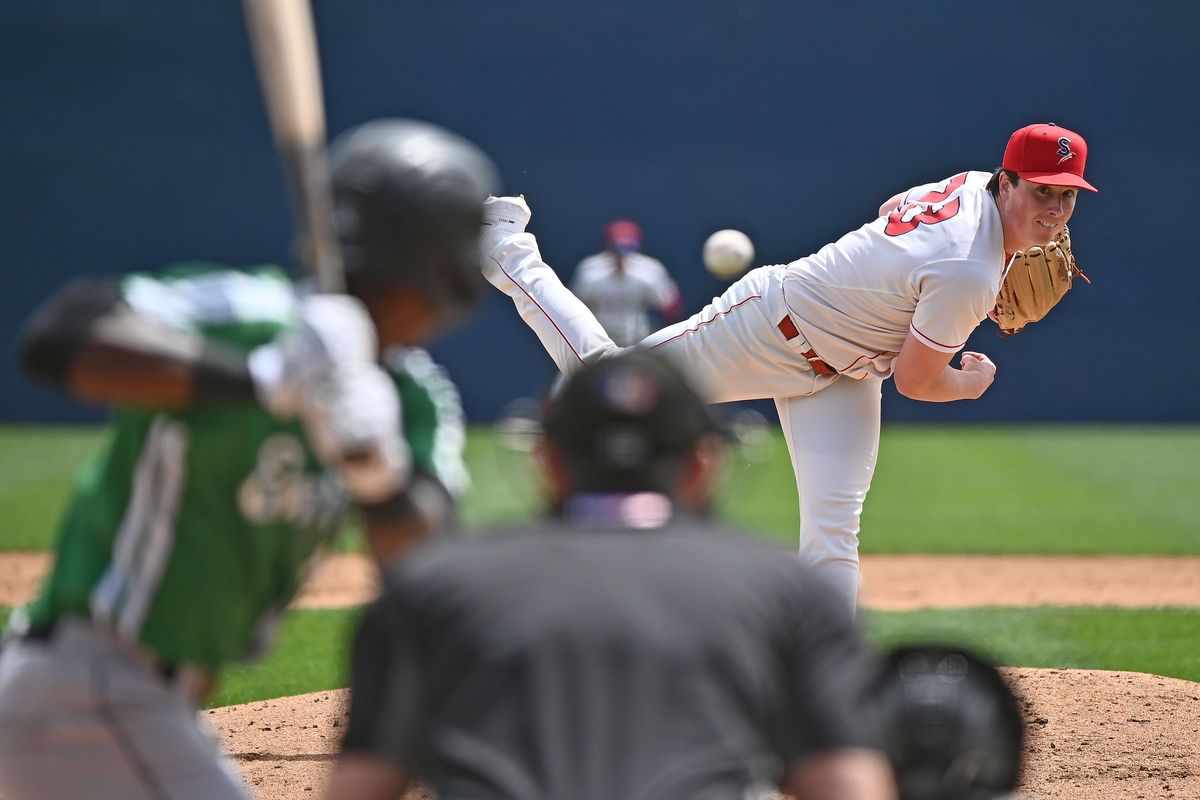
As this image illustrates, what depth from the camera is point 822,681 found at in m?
1.75

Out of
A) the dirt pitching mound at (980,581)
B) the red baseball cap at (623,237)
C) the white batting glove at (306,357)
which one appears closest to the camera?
the white batting glove at (306,357)

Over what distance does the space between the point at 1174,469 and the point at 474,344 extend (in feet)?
23.1

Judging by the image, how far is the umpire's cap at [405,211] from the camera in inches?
84.3

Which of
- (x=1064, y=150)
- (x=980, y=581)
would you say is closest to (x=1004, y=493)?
(x=980, y=581)

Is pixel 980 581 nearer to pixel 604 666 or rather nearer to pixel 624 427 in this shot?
pixel 624 427

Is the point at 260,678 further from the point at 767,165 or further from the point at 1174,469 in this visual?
the point at 767,165

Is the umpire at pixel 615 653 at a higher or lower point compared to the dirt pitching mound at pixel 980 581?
higher

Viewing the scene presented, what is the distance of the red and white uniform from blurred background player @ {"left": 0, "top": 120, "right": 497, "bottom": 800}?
2.44 m

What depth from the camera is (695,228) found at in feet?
50.8

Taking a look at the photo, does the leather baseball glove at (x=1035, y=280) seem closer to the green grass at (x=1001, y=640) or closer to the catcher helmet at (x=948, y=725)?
the green grass at (x=1001, y=640)

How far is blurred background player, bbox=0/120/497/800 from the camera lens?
6.41ft

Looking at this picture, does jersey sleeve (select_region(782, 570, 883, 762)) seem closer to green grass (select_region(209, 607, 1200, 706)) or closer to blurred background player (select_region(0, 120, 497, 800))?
blurred background player (select_region(0, 120, 497, 800))

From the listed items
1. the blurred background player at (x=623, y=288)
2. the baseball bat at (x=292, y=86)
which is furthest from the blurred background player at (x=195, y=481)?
the blurred background player at (x=623, y=288)

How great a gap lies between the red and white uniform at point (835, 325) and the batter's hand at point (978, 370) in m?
0.22
